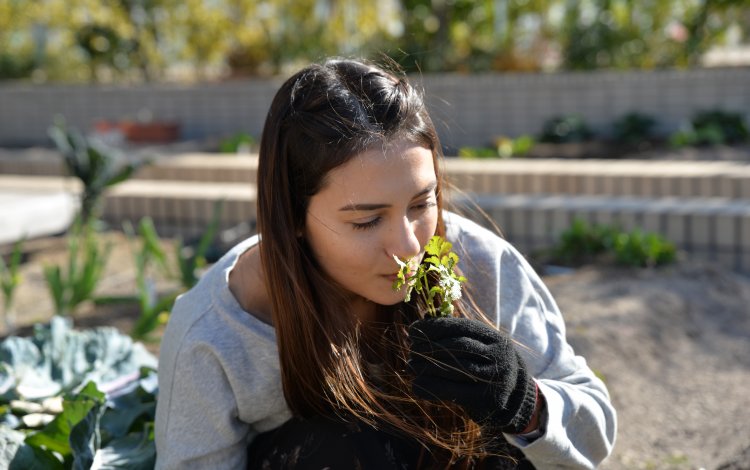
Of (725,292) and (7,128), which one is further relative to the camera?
(7,128)

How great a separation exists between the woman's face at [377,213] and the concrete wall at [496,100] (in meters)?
4.43

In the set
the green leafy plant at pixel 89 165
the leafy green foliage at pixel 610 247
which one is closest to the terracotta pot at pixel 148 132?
the green leafy plant at pixel 89 165

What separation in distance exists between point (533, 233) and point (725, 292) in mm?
1237

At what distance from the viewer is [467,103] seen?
8.16 m

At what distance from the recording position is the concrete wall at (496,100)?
7395mm

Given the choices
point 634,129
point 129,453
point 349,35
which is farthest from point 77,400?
point 349,35

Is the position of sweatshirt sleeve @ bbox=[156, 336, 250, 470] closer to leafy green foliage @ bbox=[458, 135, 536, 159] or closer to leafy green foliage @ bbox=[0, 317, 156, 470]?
leafy green foliage @ bbox=[0, 317, 156, 470]

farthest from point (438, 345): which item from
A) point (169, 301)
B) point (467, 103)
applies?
point (467, 103)

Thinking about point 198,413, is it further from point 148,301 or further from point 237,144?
point 237,144

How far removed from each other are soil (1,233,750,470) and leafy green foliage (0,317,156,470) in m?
0.72

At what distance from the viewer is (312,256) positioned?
176 cm

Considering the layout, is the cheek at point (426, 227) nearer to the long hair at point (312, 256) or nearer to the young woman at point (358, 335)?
the young woman at point (358, 335)

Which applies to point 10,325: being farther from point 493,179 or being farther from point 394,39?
point 394,39

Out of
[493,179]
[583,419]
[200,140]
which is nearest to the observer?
[583,419]
